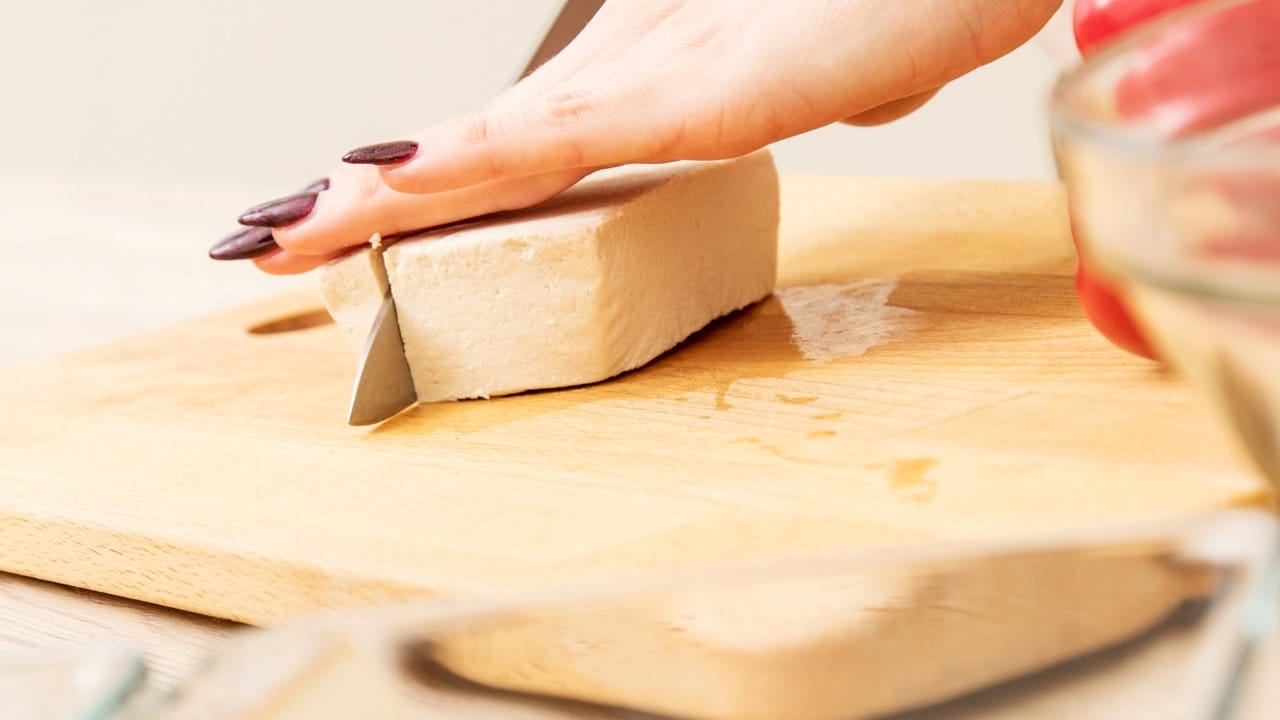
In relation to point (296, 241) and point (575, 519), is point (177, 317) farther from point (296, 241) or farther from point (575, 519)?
point (575, 519)

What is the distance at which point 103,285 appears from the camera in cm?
161

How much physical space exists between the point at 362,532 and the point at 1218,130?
1.50ft

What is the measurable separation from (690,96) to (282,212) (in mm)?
326

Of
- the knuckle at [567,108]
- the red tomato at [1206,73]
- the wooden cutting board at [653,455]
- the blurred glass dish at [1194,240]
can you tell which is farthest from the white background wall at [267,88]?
the blurred glass dish at [1194,240]

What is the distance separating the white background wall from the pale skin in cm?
178

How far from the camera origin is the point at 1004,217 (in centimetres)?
117

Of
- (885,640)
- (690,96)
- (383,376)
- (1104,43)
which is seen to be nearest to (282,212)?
(383,376)

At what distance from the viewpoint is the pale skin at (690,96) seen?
2.74 feet

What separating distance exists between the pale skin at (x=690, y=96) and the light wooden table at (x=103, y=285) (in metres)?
0.32

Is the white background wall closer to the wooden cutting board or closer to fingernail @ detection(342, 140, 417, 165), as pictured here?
the wooden cutting board

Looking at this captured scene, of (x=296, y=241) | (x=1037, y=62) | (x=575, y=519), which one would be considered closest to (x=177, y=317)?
(x=296, y=241)

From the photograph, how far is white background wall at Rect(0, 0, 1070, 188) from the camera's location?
2.78 m

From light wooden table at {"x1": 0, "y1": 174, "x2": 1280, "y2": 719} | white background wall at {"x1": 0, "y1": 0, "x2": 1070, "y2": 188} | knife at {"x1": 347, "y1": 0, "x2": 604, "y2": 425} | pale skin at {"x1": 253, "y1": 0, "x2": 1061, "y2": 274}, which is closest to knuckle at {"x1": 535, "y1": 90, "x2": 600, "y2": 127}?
pale skin at {"x1": 253, "y1": 0, "x2": 1061, "y2": 274}

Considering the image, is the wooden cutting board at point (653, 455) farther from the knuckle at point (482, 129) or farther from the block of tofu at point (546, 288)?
the knuckle at point (482, 129)
